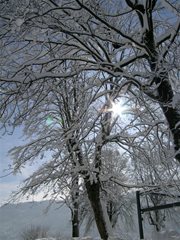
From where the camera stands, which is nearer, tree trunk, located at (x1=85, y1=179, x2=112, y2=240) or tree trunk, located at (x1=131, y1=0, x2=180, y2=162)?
tree trunk, located at (x1=131, y1=0, x2=180, y2=162)

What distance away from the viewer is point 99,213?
34.0 feet

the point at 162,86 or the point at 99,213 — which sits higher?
the point at 162,86

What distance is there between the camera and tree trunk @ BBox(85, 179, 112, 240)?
10.1 m

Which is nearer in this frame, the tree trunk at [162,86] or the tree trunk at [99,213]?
the tree trunk at [162,86]

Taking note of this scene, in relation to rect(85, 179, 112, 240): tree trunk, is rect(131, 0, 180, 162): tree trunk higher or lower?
higher

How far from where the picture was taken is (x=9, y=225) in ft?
335

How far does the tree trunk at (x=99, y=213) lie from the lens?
1009 cm

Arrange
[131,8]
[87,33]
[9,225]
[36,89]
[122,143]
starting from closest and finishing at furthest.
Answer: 1. [87,33]
2. [131,8]
3. [36,89]
4. [122,143]
5. [9,225]

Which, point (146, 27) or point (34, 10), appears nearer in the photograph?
point (34, 10)

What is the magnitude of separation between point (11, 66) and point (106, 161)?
24.9 ft

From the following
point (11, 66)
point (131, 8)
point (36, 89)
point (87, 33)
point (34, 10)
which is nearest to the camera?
point (34, 10)

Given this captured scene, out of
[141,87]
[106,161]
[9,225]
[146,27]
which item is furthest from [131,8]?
[9,225]

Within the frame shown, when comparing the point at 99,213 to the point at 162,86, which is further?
the point at 99,213

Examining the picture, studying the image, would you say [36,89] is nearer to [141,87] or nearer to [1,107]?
[1,107]
